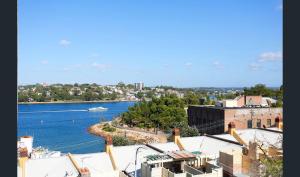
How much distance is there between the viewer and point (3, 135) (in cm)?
90

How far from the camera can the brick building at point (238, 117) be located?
2264cm

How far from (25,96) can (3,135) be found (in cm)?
9972

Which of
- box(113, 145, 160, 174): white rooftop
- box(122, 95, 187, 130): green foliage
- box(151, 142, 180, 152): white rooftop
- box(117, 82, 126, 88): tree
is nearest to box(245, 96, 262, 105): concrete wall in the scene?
box(122, 95, 187, 130): green foliage

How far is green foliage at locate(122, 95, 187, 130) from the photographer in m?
32.0

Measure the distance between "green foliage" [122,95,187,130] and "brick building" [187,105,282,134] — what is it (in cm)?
731

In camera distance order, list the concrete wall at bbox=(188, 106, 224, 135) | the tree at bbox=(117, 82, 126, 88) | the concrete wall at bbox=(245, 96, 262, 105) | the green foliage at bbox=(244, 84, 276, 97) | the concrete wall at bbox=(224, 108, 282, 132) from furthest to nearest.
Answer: the tree at bbox=(117, 82, 126, 88) < the green foliage at bbox=(244, 84, 276, 97) < the concrete wall at bbox=(245, 96, 262, 105) < the concrete wall at bbox=(188, 106, 224, 135) < the concrete wall at bbox=(224, 108, 282, 132)

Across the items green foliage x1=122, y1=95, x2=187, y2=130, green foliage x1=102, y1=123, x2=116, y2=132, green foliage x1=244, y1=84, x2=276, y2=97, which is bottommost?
green foliage x1=102, y1=123, x2=116, y2=132

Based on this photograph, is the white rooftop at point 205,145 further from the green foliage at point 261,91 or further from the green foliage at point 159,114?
the green foliage at point 261,91

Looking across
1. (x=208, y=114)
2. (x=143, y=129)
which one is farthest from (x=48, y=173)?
(x=143, y=129)

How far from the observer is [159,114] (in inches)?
1296

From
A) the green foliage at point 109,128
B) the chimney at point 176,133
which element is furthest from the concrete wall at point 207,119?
the green foliage at point 109,128

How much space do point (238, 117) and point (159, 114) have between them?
11.2m

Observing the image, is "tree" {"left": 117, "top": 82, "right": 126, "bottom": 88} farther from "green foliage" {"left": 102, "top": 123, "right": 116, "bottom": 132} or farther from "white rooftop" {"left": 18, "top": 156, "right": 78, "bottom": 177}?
"white rooftop" {"left": 18, "top": 156, "right": 78, "bottom": 177}

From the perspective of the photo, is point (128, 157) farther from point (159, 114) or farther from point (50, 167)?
point (159, 114)
